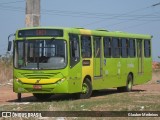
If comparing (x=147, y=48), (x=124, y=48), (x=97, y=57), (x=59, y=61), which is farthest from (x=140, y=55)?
(x=59, y=61)

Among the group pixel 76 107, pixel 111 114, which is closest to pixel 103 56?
pixel 76 107

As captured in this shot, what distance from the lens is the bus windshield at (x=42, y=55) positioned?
19359mm

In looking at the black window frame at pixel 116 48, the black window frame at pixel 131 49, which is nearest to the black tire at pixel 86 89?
the black window frame at pixel 116 48

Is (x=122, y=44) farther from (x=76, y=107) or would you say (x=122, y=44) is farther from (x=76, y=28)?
(x=76, y=107)

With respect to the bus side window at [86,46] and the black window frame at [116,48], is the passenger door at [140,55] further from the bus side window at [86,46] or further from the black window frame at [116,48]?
the bus side window at [86,46]

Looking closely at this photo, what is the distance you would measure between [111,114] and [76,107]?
2.02 meters

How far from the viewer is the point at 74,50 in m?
20.0

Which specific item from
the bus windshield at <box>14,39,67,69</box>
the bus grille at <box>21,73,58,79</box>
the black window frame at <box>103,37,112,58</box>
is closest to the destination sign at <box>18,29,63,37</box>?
the bus windshield at <box>14,39,67,69</box>

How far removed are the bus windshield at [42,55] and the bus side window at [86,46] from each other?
157 centimetres

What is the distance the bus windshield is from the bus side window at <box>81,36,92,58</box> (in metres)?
1.57

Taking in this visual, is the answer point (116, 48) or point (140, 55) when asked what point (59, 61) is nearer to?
point (116, 48)

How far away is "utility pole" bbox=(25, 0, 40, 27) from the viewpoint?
2906 centimetres

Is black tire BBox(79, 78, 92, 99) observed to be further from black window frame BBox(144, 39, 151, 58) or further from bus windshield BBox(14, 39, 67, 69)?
black window frame BBox(144, 39, 151, 58)

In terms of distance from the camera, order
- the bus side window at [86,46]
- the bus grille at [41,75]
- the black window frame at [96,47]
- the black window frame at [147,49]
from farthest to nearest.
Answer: the black window frame at [147,49] → the black window frame at [96,47] → the bus side window at [86,46] → the bus grille at [41,75]
